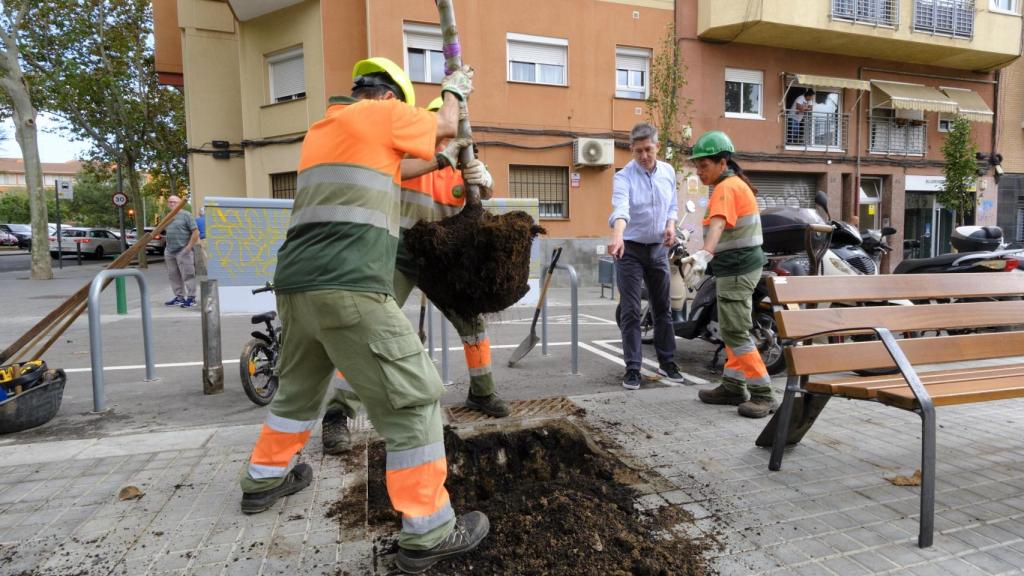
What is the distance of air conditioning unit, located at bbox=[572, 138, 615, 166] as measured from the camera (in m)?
15.2

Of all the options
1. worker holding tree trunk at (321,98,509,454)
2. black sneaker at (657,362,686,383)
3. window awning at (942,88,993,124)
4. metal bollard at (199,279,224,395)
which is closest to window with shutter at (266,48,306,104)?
metal bollard at (199,279,224,395)

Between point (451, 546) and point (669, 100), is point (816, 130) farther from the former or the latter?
point (451, 546)

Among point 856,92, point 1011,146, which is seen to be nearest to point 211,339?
point 856,92

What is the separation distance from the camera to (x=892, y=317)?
2986 mm

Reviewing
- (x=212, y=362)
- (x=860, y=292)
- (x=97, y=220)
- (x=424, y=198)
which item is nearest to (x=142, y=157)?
(x=212, y=362)

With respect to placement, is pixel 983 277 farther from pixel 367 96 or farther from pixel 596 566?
pixel 367 96

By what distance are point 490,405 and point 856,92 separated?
1927cm

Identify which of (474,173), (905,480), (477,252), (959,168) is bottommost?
(905,480)

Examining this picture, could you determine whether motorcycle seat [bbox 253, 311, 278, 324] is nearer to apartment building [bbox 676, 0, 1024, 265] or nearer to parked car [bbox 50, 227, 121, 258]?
apartment building [bbox 676, 0, 1024, 265]

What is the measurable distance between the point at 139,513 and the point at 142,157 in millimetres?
28989

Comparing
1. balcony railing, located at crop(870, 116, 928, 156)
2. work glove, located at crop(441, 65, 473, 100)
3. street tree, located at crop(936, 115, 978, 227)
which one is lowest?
work glove, located at crop(441, 65, 473, 100)

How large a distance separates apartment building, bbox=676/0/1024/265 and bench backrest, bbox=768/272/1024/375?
14239 mm

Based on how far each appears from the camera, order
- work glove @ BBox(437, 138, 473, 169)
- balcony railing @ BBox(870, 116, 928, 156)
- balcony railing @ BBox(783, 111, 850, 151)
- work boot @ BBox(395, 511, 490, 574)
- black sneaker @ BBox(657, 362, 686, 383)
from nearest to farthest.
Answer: work boot @ BBox(395, 511, 490, 574)
work glove @ BBox(437, 138, 473, 169)
black sneaker @ BBox(657, 362, 686, 383)
balcony railing @ BBox(783, 111, 850, 151)
balcony railing @ BBox(870, 116, 928, 156)

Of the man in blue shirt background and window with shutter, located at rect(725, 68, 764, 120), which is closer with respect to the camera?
the man in blue shirt background
